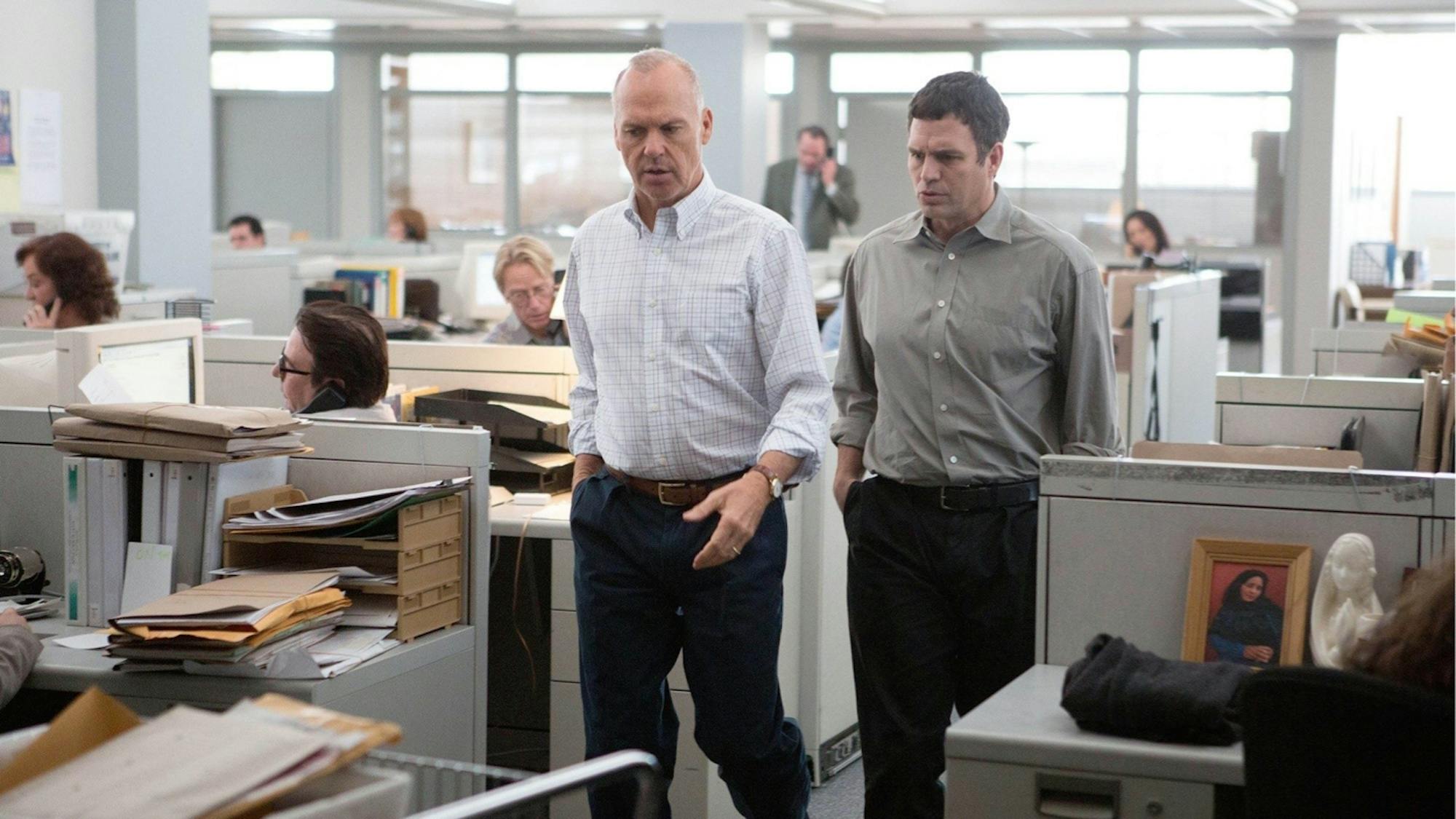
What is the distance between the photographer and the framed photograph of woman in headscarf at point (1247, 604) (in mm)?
1979

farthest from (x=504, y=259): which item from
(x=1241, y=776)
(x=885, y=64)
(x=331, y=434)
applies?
(x=885, y=64)

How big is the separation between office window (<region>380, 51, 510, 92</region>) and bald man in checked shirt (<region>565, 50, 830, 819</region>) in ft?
37.7

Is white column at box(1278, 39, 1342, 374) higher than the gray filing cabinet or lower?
higher

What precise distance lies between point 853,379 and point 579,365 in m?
0.46

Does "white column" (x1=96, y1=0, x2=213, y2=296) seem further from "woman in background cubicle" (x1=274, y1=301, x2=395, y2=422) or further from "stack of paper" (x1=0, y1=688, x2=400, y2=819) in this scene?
"stack of paper" (x1=0, y1=688, x2=400, y2=819)

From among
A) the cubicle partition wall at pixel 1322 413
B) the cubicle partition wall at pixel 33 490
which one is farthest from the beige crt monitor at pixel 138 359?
the cubicle partition wall at pixel 1322 413

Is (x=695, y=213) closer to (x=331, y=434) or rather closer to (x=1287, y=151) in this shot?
(x=331, y=434)

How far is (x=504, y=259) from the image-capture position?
519cm

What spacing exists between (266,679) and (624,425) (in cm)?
63

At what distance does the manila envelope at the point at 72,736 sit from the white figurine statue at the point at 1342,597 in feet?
4.47

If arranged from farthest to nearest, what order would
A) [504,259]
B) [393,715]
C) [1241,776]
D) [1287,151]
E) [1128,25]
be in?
[1287,151], [1128,25], [504,259], [393,715], [1241,776]

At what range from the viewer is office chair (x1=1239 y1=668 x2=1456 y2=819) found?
1.41 meters

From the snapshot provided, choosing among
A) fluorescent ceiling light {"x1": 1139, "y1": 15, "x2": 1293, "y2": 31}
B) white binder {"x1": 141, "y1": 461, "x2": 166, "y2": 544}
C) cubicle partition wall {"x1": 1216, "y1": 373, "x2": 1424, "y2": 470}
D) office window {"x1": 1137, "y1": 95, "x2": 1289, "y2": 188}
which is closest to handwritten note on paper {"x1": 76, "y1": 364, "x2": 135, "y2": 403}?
white binder {"x1": 141, "y1": 461, "x2": 166, "y2": 544}

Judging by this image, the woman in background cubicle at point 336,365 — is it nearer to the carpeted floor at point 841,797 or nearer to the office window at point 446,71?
the carpeted floor at point 841,797
